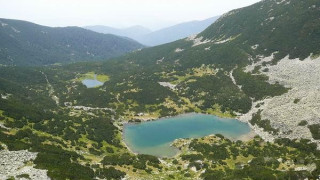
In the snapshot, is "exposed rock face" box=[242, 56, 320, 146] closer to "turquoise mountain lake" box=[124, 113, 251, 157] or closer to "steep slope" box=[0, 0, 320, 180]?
"steep slope" box=[0, 0, 320, 180]

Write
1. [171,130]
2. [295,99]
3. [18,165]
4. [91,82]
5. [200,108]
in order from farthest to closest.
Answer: [91,82]
[200,108]
[295,99]
[171,130]
[18,165]

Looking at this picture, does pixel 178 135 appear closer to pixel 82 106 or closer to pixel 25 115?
pixel 25 115

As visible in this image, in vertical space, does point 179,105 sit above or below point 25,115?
below

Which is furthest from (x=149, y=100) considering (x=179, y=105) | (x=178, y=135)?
(x=178, y=135)

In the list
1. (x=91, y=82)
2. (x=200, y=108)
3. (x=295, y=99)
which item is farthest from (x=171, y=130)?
(x=91, y=82)

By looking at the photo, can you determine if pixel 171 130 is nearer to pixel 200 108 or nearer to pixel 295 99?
pixel 200 108

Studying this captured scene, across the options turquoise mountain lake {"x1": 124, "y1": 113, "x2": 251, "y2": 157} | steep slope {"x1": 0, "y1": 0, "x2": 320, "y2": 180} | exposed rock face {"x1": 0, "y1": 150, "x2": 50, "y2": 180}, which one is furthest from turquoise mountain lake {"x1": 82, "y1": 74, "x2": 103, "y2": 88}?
exposed rock face {"x1": 0, "y1": 150, "x2": 50, "y2": 180}

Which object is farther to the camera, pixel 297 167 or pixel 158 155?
pixel 158 155
